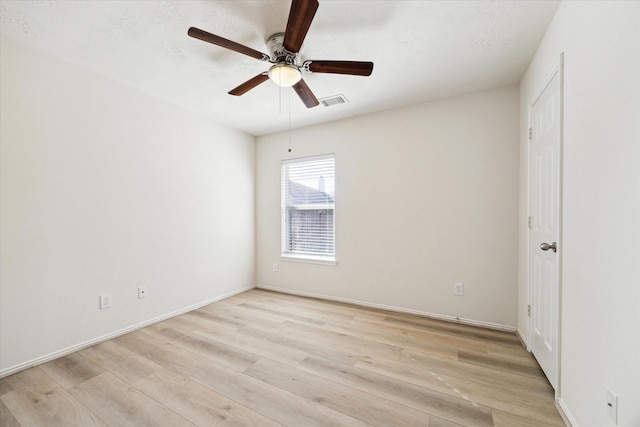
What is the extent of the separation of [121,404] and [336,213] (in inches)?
108

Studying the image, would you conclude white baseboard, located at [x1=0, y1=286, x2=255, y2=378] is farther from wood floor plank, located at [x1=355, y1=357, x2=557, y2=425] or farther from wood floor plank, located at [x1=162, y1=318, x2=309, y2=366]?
wood floor plank, located at [x1=355, y1=357, x2=557, y2=425]

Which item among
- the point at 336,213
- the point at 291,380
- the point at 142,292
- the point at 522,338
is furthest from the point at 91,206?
the point at 522,338

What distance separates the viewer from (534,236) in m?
2.13

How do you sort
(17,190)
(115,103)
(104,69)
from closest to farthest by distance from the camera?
(17,190) → (104,69) → (115,103)

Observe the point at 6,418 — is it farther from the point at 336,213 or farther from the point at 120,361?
the point at 336,213

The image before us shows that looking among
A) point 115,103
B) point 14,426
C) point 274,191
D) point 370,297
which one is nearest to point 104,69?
point 115,103

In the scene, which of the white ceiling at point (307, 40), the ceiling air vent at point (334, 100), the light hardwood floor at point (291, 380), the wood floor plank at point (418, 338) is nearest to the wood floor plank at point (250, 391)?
the light hardwood floor at point (291, 380)

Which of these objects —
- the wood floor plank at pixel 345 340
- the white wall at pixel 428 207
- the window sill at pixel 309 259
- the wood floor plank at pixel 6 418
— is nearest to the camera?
the wood floor plank at pixel 6 418

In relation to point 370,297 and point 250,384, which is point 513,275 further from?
point 250,384

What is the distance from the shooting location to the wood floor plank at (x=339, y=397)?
151 cm

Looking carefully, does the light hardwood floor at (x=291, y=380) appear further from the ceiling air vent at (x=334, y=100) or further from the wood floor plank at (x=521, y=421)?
the ceiling air vent at (x=334, y=100)

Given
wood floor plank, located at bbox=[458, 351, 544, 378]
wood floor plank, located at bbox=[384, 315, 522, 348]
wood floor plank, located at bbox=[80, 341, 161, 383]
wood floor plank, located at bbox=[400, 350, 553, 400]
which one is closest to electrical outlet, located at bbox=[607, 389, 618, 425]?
wood floor plank, located at bbox=[400, 350, 553, 400]

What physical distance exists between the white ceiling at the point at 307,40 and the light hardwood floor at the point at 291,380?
8.13 feet

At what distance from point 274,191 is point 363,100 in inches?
75.9
